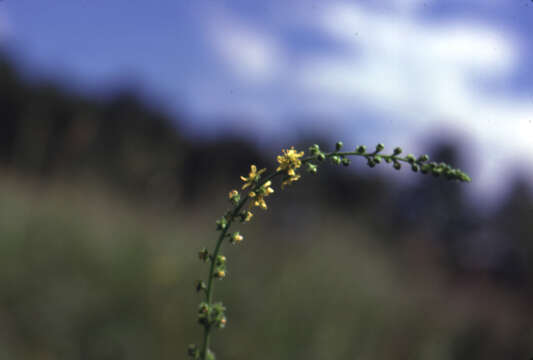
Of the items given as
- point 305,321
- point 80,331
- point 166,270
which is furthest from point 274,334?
point 80,331

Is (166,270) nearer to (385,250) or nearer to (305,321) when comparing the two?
(305,321)

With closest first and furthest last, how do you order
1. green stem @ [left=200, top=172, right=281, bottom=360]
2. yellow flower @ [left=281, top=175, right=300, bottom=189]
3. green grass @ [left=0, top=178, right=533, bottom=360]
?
green stem @ [left=200, top=172, right=281, bottom=360]
yellow flower @ [left=281, top=175, right=300, bottom=189]
green grass @ [left=0, top=178, right=533, bottom=360]

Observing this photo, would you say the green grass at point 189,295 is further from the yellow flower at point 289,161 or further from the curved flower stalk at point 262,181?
the yellow flower at point 289,161

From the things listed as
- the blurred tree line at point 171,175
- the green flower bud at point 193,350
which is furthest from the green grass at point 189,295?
the green flower bud at point 193,350

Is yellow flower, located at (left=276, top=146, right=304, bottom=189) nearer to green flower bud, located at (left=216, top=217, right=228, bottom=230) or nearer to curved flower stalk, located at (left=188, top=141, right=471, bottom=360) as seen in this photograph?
curved flower stalk, located at (left=188, top=141, right=471, bottom=360)

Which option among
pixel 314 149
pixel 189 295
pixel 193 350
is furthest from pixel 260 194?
pixel 189 295

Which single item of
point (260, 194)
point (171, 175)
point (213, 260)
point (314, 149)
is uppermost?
point (171, 175)

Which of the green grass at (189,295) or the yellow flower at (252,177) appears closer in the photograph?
the yellow flower at (252,177)

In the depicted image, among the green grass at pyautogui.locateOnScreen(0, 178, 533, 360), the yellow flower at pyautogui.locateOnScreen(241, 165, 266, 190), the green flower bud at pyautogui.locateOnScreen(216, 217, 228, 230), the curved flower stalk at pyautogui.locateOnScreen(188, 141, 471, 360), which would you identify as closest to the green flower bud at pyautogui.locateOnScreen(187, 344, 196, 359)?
the curved flower stalk at pyautogui.locateOnScreen(188, 141, 471, 360)

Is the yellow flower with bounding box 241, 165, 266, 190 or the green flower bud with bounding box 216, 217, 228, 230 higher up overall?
the yellow flower with bounding box 241, 165, 266, 190

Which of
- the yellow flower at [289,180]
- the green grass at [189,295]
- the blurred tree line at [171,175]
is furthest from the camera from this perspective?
the blurred tree line at [171,175]

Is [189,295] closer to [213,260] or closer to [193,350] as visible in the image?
[193,350]
